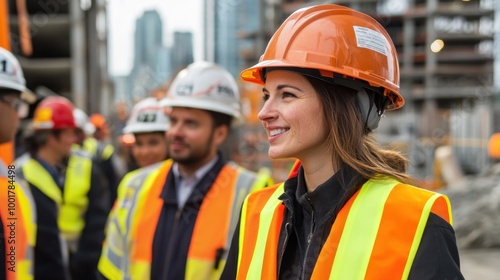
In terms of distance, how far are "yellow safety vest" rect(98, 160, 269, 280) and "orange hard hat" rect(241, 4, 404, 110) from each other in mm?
1170

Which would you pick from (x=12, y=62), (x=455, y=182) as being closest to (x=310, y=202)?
(x=12, y=62)

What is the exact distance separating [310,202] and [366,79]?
0.46m

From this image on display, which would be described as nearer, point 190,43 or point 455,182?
point 190,43

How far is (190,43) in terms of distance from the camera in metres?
6.78

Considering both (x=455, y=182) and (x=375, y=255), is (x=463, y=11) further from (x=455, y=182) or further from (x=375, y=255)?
(x=375, y=255)

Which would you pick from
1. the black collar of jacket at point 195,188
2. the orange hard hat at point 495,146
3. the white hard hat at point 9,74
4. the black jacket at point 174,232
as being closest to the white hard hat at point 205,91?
the black collar of jacket at point 195,188

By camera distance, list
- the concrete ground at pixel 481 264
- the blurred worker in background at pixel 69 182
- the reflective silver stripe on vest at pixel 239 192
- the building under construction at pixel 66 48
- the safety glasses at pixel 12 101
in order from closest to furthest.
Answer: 1. the safety glasses at pixel 12 101
2. the reflective silver stripe on vest at pixel 239 192
3. the blurred worker in background at pixel 69 182
4. the concrete ground at pixel 481 264
5. the building under construction at pixel 66 48

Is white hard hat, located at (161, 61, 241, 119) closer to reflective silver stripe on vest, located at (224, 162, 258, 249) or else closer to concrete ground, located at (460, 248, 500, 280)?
reflective silver stripe on vest, located at (224, 162, 258, 249)

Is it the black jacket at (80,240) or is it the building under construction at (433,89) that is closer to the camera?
the black jacket at (80,240)

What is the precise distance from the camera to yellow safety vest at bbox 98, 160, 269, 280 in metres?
2.69

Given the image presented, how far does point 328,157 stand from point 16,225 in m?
1.41

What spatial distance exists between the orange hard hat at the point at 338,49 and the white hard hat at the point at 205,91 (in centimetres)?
140

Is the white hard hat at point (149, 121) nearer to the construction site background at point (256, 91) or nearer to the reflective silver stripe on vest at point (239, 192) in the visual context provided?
the construction site background at point (256, 91)

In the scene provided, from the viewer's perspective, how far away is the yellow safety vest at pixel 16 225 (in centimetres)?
216
